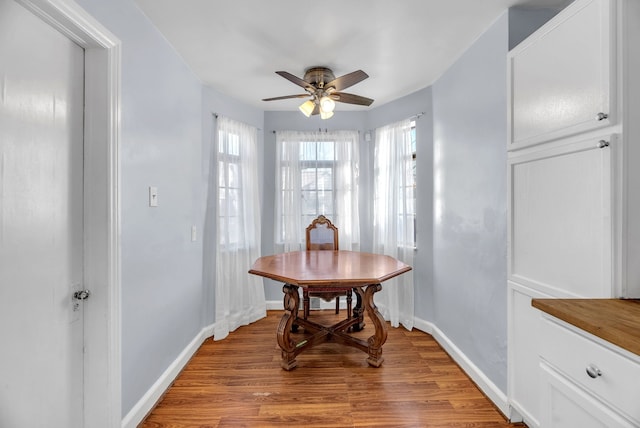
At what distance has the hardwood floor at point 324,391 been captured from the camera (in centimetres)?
164

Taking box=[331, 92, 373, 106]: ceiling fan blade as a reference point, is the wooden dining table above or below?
below

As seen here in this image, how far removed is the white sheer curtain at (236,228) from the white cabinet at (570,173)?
2359 mm

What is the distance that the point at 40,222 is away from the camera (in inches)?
44.3

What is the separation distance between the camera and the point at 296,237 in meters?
3.34

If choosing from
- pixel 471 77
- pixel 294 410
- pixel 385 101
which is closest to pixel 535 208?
pixel 471 77

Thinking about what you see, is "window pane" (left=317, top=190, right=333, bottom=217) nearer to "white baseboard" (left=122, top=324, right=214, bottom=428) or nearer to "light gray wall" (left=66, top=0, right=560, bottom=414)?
"light gray wall" (left=66, top=0, right=560, bottom=414)

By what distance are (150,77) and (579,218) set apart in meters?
2.44

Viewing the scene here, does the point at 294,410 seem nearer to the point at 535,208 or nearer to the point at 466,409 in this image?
the point at 466,409

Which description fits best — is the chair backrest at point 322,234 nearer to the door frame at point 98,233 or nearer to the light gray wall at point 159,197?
the light gray wall at point 159,197

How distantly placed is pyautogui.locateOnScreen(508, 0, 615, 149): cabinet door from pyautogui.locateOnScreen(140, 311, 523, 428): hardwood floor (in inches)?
65.0

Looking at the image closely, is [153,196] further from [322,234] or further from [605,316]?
[605,316]

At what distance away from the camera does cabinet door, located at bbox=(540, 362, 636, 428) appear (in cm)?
73

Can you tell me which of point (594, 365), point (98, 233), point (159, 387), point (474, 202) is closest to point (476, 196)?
point (474, 202)

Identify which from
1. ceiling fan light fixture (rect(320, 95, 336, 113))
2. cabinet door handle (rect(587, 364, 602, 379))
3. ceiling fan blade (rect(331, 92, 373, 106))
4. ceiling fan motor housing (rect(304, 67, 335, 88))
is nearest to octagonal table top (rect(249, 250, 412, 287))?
cabinet door handle (rect(587, 364, 602, 379))
